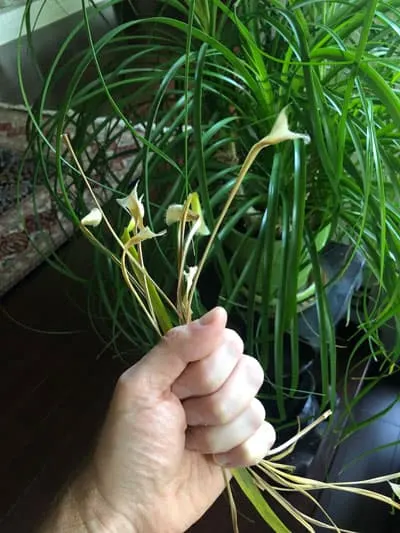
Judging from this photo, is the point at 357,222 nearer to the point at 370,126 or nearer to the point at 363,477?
the point at 370,126

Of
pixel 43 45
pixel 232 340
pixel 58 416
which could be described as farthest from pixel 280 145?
pixel 43 45

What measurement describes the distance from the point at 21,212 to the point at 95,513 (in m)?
0.82

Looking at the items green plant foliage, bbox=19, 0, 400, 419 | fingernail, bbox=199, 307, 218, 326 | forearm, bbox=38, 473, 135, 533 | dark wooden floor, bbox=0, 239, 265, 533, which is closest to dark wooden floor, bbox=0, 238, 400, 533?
dark wooden floor, bbox=0, 239, 265, 533

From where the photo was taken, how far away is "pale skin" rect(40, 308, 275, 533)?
485 millimetres

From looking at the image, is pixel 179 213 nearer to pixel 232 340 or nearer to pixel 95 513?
pixel 232 340

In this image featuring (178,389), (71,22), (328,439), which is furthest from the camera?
(71,22)

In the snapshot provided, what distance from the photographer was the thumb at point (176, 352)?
46cm

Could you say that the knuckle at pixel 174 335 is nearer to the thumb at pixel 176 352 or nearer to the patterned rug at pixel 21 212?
the thumb at pixel 176 352

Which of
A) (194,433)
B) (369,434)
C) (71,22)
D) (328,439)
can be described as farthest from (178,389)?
(71,22)

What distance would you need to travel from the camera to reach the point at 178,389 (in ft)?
1.69

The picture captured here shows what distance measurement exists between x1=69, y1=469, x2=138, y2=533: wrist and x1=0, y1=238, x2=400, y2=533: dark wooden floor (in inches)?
7.3

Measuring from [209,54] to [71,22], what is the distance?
1117mm

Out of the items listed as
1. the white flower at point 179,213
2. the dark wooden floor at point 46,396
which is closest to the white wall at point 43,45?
the dark wooden floor at point 46,396

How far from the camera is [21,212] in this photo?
4.12 feet
